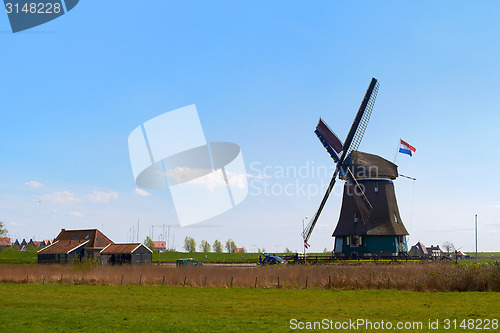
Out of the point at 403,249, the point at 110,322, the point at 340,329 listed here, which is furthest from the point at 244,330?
the point at 403,249

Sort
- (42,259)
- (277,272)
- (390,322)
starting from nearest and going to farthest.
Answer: (390,322), (277,272), (42,259)

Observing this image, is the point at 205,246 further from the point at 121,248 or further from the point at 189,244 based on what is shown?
the point at 121,248

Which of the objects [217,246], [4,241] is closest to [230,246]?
[217,246]

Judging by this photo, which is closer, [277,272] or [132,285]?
[132,285]

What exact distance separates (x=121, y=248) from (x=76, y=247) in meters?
7.41

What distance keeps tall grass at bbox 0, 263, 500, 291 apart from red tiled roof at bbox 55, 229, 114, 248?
101 feet

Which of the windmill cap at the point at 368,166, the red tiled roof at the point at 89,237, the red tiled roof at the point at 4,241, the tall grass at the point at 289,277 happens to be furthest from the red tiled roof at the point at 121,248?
the red tiled roof at the point at 4,241

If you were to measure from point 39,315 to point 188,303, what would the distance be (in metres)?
6.39

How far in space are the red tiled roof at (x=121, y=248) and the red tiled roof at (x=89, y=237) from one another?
337 cm

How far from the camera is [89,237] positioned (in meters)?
69.9

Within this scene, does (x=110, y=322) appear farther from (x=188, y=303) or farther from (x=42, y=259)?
(x=42, y=259)

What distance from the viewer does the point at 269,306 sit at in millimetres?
20391

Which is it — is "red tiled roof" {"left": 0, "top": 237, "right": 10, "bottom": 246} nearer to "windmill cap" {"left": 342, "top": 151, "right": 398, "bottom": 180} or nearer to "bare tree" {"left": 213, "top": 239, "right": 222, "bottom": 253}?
"bare tree" {"left": 213, "top": 239, "right": 222, "bottom": 253}

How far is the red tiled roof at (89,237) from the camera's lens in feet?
226
